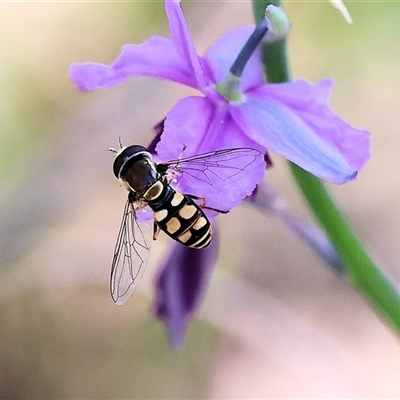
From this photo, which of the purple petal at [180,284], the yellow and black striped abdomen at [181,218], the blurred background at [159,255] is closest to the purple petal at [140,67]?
the yellow and black striped abdomen at [181,218]

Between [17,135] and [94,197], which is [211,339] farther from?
[17,135]

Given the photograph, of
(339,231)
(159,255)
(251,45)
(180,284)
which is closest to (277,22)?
(251,45)

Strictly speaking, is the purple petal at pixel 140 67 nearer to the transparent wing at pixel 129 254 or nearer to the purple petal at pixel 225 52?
the purple petal at pixel 225 52

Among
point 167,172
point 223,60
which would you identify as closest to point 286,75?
point 223,60

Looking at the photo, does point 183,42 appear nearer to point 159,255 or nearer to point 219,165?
point 219,165

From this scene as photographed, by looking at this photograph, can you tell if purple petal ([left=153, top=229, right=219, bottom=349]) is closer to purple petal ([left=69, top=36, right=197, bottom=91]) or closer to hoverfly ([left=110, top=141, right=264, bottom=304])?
hoverfly ([left=110, top=141, right=264, bottom=304])

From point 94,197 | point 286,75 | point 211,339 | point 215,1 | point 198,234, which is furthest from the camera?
point 215,1
